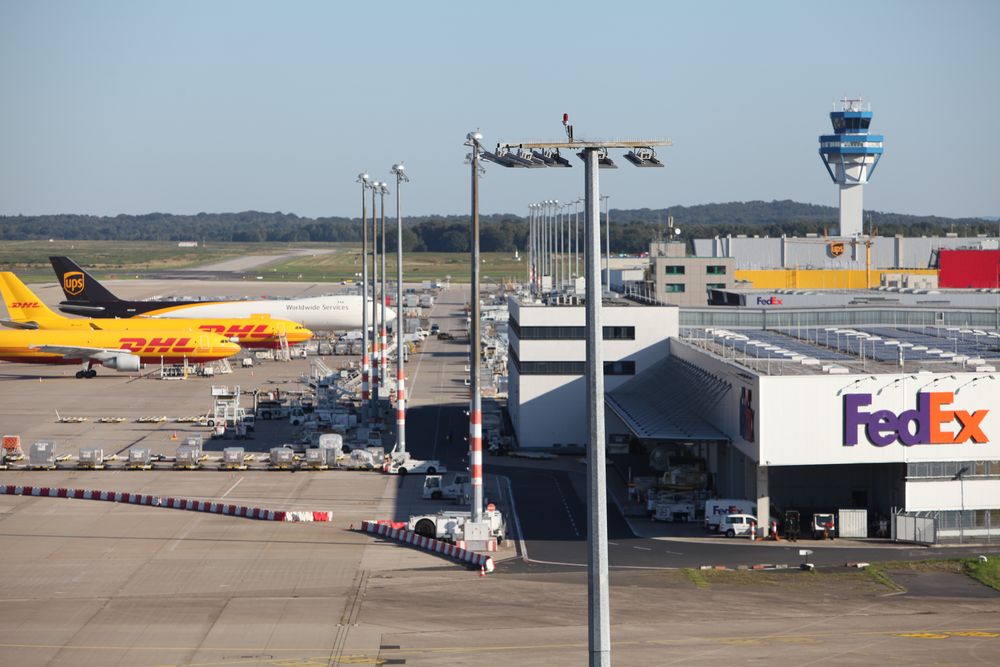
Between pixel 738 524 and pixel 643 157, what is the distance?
3448cm

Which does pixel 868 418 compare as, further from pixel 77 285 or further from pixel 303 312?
pixel 77 285

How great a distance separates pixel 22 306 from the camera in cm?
12938

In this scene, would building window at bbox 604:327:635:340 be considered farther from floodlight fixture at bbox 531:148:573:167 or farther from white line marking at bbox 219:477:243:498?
floodlight fixture at bbox 531:148:573:167

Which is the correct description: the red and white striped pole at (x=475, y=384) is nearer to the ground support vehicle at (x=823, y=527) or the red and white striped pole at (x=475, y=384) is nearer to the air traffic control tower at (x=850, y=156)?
the ground support vehicle at (x=823, y=527)

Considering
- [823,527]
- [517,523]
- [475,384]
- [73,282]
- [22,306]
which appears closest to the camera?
[475,384]

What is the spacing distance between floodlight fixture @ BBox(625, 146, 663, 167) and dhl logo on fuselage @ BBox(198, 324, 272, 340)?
369ft

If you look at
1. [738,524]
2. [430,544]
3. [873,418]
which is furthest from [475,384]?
[873,418]

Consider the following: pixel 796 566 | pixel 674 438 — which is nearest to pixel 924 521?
pixel 796 566

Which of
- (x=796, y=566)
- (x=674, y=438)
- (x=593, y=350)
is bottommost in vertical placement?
(x=796, y=566)

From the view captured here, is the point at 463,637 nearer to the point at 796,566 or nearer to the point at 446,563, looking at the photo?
the point at 446,563

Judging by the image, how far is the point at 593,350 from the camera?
921 inches

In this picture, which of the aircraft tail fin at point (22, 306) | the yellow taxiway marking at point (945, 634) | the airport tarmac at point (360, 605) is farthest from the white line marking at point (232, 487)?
the aircraft tail fin at point (22, 306)

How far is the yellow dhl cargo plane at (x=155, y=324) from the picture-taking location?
410 ft

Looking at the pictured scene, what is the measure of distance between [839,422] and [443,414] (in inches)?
1864
